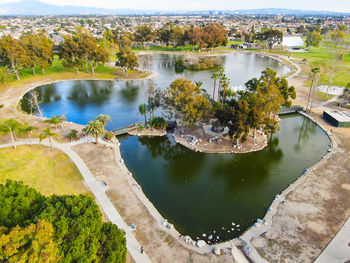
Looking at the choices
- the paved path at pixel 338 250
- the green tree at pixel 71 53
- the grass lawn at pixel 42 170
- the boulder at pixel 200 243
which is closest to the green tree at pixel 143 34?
the green tree at pixel 71 53

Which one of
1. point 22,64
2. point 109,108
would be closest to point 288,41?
point 109,108

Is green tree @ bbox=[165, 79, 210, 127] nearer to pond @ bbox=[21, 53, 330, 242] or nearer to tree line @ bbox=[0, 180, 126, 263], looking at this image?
pond @ bbox=[21, 53, 330, 242]

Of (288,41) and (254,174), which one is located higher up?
(288,41)

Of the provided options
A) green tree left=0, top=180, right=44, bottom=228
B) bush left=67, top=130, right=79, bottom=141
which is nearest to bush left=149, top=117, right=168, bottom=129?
bush left=67, top=130, right=79, bottom=141

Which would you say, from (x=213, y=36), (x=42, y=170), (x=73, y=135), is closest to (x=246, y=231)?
(x=42, y=170)

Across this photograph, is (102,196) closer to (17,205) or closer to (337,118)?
(17,205)

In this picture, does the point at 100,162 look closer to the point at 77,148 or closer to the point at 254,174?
the point at 77,148

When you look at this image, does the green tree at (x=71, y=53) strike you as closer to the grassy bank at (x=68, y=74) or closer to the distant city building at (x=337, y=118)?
the grassy bank at (x=68, y=74)
